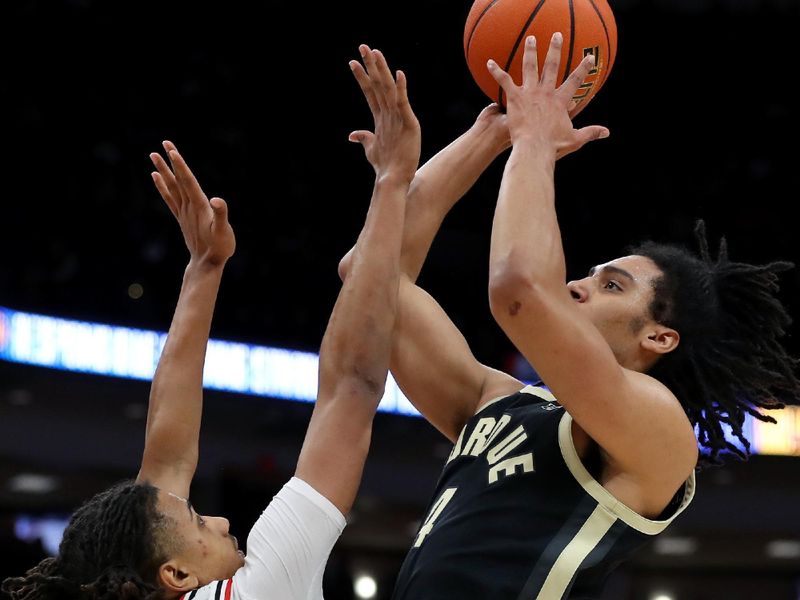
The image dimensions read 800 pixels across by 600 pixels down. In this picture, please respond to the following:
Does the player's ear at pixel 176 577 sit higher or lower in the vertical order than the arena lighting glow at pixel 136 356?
lower

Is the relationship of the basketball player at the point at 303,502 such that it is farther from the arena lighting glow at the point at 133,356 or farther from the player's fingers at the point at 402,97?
the arena lighting glow at the point at 133,356

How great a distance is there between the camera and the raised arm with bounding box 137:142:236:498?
9.05 ft

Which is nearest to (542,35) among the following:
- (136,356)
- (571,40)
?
(571,40)

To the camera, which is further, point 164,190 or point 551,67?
point 164,190

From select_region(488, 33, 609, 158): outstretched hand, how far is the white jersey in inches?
30.9

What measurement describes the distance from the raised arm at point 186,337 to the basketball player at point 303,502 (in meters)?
0.06

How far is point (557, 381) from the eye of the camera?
213cm

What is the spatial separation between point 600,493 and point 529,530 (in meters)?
0.15

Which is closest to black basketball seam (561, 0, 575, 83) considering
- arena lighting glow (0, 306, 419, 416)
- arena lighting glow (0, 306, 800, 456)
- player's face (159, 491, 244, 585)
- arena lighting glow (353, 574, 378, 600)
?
player's face (159, 491, 244, 585)

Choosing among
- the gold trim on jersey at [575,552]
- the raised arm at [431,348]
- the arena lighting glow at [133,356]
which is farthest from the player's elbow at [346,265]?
the arena lighting glow at [133,356]

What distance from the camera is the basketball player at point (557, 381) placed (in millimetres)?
2125

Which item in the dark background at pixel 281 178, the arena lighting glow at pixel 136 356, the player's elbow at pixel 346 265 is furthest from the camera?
the dark background at pixel 281 178

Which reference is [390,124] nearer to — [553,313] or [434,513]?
[553,313]

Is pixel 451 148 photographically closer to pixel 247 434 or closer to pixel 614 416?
pixel 614 416
